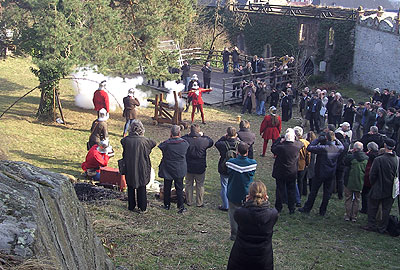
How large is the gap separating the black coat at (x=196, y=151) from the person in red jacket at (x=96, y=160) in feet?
7.75

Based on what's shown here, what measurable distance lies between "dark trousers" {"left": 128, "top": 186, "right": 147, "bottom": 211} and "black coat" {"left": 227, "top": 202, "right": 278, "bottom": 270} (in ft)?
10.5

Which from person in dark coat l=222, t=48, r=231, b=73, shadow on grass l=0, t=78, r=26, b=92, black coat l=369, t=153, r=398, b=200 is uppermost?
person in dark coat l=222, t=48, r=231, b=73

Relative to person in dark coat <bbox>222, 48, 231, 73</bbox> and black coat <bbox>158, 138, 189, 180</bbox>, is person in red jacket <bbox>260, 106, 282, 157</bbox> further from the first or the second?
person in dark coat <bbox>222, 48, 231, 73</bbox>

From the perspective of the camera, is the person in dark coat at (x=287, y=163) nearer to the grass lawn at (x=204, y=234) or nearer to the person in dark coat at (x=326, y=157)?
the person in dark coat at (x=326, y=157)

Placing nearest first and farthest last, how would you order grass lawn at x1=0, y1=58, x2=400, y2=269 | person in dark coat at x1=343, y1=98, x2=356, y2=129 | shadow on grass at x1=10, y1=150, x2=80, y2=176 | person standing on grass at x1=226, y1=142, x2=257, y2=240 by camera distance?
grass lawn at x1=0, y1=58, x2=400, y2=269, person standing on grass at x1=226, y1=142, x2=257, y2=240, shadow on grass at x1=10, y1=150, x2=80, y2=176, person in dark coat at x1=343, y1=98, x2=356, y2=129

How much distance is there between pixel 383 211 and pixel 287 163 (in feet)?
5.92

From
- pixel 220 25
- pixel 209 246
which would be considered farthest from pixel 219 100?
pixel 209 246

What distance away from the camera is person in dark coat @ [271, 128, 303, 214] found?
28.8ft

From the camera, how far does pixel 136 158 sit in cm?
Result: 799

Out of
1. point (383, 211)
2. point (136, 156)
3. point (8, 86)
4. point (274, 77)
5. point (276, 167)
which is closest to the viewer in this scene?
point (136, 156)

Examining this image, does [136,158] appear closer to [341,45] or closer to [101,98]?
[101,98]

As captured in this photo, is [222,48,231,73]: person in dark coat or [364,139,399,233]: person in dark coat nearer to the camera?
[364,139,399,233]: person in dark coat

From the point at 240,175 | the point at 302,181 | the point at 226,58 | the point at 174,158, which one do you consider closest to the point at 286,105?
the point at 226,58

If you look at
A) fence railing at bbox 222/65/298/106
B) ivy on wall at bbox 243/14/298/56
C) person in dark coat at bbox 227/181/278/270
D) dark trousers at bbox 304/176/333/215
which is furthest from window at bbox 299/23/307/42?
person in dark coat at bbox 227/181/278/270
